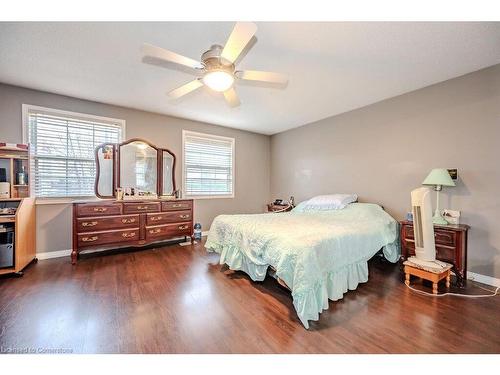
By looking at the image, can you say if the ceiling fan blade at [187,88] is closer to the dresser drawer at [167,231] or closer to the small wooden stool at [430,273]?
the dresser drawer at [167,231]

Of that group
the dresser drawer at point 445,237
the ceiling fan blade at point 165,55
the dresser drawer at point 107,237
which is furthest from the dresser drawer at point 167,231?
the dresser drawer at point 445,237

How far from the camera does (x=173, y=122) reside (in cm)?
439

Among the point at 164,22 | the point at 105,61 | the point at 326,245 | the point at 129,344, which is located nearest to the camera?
Result: the point at 129,344

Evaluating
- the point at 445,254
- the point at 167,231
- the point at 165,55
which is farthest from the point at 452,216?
the point at 167,231

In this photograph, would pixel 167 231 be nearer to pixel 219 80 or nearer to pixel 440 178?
pixel 219 80

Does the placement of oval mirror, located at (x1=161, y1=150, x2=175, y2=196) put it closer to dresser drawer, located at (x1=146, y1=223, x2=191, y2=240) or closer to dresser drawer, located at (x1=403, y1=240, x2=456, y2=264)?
dresser drawer, located at (x1=146, y1=223, x2=191, y2=240)

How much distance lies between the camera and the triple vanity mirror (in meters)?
3.69

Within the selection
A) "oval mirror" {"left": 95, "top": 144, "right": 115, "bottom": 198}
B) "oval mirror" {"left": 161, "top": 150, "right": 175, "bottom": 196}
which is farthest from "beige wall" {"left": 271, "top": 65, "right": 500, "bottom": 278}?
"oval mirror" {"left": 95, "top": 144, "right": 115, "bottom": 198}

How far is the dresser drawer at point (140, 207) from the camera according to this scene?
11.4 ft

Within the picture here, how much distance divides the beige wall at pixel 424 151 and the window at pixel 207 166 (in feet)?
6.00

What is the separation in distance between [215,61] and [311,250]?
1.84 metres
